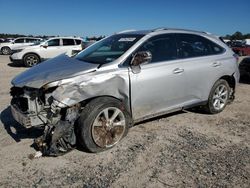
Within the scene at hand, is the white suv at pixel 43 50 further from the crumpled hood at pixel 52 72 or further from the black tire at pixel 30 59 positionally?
the crumpled hood at pixel 52 72

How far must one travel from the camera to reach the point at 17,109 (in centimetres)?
438

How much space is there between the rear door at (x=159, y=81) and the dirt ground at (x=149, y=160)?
505 millimetres

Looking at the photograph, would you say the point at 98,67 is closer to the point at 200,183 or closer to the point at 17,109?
the point at 17,109

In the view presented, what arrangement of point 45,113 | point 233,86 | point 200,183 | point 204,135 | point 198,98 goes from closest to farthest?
point 200,183 < point 45,113 < point 204,135 < point 198,98 < point 233,86

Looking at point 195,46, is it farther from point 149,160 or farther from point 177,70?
point 149,160

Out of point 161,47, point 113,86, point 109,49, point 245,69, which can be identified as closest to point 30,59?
point 245,69

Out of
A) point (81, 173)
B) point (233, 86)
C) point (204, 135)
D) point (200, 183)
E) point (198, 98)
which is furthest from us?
point (233, 86)

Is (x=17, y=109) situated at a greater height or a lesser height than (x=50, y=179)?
greater

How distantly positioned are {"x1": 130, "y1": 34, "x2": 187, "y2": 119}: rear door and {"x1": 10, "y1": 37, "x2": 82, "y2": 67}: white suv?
10.4m

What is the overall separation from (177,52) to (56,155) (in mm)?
2704

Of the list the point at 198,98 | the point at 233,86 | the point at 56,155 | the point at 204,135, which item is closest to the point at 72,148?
the point at 56,155

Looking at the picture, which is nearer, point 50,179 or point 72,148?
point 50,179

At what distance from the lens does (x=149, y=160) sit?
4.11 metres

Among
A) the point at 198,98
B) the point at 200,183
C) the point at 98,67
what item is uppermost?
the point at 98,67
